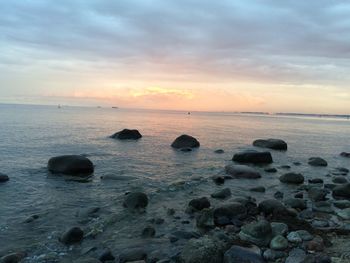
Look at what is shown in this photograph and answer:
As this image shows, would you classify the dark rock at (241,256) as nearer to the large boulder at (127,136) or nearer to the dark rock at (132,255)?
the dark rock at (132,255)

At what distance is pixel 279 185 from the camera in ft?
61.9

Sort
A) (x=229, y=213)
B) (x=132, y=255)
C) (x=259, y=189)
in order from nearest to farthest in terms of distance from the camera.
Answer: (x=132, y=255)
(x=229, y=213)
(x=259, y=189)

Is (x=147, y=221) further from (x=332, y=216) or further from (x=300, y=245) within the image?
(x=332, y=216)

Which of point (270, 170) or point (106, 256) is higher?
point (270, 170)

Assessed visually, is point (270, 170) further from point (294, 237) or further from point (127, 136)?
point (127, 136)

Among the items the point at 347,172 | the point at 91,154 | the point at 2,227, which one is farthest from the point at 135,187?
the point at 347,172

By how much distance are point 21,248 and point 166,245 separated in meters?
4.00

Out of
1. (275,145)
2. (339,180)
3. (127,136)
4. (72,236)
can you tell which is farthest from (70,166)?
(275,145)

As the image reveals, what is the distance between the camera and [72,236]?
1065 centimetres

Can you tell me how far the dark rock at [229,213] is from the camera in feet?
40.0

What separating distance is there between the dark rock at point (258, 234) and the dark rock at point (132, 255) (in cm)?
300

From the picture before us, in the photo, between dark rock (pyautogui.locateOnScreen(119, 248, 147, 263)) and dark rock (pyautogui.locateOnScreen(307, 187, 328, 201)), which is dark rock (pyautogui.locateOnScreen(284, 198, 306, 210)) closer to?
dark rock (pyautogui.locateOnScreen(307, 187, 328, 201))

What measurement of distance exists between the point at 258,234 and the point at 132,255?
3662 millimetres

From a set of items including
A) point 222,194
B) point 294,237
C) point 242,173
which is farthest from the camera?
point 242,173
